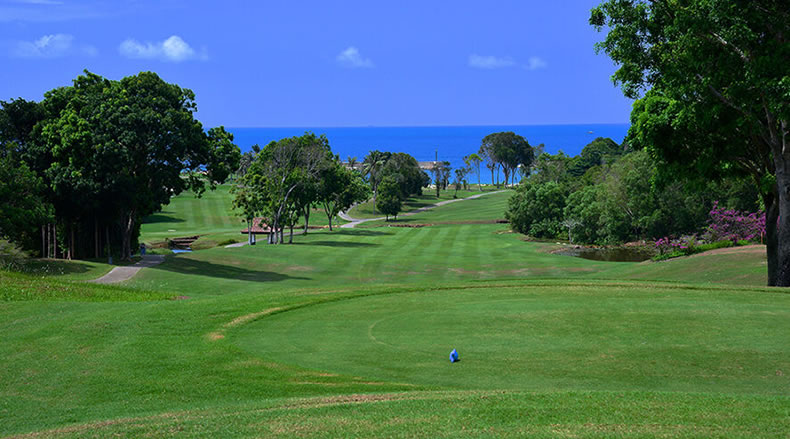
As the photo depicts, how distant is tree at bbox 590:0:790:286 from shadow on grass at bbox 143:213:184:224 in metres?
86.6

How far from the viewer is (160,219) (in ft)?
347

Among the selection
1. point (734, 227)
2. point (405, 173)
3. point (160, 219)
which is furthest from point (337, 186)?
point (405, 173)

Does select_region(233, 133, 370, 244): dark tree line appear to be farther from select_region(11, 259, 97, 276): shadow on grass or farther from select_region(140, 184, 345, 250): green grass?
select_region(11, 259, 97, 276): shadow on grass

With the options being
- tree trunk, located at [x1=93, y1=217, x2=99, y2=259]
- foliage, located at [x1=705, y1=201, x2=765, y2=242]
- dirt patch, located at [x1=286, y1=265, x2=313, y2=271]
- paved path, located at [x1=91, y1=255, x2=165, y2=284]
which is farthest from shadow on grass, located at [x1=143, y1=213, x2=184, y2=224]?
foliage, located at [x1=705, y1=201, x2=765, y2=242]

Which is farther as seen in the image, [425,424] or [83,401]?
[83,401]

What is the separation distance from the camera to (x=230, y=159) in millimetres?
50125

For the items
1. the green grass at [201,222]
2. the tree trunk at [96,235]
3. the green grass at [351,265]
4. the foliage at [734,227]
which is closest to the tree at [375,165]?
the green grass at [201,222]

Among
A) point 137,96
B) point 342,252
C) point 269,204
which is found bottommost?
point 342,252

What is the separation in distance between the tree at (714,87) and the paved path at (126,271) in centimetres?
2781

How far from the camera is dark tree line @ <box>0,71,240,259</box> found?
42719mm

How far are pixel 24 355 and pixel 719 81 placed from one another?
22279mm

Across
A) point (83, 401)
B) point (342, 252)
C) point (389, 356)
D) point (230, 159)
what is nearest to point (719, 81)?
point (389, 356)

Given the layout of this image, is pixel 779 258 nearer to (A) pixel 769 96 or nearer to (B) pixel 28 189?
(A) pixel 769 96

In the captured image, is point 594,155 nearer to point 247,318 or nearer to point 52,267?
point 52,267
